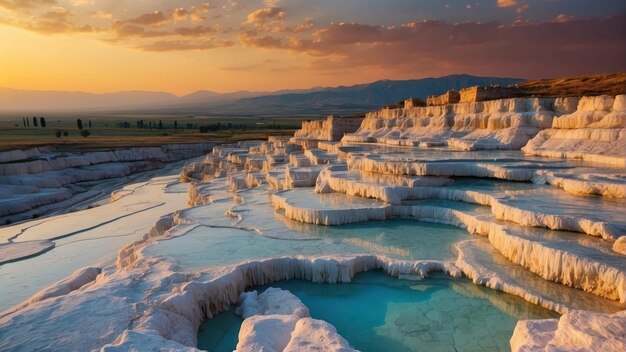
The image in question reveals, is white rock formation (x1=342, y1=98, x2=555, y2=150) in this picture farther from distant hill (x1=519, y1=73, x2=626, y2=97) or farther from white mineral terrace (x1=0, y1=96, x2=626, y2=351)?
distant hill (x1=519, y1=73, x2=626, y2=97)

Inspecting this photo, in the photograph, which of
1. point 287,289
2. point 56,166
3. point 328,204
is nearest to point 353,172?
point 328,204

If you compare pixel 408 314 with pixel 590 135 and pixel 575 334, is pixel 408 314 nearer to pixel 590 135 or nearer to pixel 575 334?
pixel 575 334

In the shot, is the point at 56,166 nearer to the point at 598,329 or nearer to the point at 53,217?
the point at 53,217

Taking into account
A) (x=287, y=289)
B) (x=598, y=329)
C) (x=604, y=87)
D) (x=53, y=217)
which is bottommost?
(x=53, y=217)

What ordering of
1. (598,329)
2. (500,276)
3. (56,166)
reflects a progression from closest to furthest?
(598,329), (500,276), (56,166)

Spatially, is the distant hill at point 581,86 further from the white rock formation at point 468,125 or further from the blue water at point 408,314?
the blue water at point 408,314

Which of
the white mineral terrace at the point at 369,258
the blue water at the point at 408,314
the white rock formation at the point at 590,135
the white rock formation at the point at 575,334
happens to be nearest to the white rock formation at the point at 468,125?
the white rock formation at the point at 590,135
